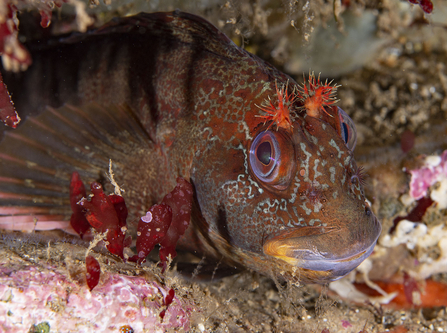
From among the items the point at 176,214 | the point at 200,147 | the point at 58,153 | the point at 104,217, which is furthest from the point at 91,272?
the point at 58,153

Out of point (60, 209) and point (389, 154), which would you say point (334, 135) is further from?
point (60, 209)

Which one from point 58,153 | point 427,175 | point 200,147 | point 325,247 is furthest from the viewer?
point 427,175

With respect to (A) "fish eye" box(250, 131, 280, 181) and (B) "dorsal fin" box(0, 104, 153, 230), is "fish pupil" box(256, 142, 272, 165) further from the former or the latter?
(B) "dorsal fin" box(0, 104, 153, 230)

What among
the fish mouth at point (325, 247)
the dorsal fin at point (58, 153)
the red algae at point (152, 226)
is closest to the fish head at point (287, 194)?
the fish mouth at point (325, 247)

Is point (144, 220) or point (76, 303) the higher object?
point (144, 220)

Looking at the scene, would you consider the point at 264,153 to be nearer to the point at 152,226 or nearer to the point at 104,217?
the point at 152,226

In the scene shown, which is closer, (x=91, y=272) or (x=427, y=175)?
(x=91, y=272)

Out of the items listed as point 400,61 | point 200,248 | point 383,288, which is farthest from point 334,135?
point 400,61
